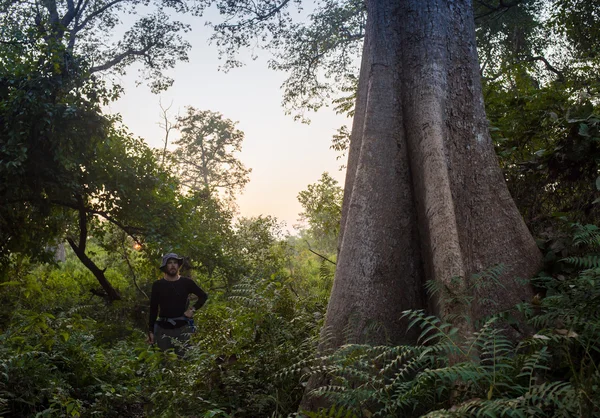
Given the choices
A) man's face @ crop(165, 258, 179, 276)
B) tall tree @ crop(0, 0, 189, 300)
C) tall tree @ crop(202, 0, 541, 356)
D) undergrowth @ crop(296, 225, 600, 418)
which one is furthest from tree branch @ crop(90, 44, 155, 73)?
undergrowth @ crop(296, 225, 600, 418)

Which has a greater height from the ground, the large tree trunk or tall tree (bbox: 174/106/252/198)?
tall tree (bbox: 174/106/252/198)

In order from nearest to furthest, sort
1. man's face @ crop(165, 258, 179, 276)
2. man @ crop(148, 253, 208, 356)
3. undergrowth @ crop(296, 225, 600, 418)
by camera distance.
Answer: undergrowth @ crop(296, 225, 600, 418), man @ crop(148, 253, 208, 356), man's face @ crop(165, 258, 179, 276)

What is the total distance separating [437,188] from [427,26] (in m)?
1.88

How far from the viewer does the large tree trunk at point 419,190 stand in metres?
3.91

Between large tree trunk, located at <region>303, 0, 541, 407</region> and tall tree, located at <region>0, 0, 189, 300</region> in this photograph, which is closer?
large tree trunk, located at <region>303, 0, 541, 407</region>

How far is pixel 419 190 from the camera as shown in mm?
4312

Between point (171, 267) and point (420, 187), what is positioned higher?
point (420, 187)

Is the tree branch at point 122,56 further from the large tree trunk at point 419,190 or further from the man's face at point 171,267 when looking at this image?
the large tree trunk at point 419,190

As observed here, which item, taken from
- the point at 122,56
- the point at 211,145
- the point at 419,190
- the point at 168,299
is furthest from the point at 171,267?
the point at 211,145

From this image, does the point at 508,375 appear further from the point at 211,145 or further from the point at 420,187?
the point at 211,145

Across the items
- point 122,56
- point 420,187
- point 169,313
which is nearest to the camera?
point 420,187

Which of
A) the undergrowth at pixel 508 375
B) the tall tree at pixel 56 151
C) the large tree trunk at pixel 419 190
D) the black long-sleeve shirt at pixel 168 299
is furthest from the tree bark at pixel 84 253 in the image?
the undergrowth at pixel 508 375

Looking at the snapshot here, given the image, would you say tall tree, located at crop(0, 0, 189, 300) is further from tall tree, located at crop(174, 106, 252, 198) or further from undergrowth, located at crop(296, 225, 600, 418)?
tall tree, located at crop(174, 106, 252, 198)

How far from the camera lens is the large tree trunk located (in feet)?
12.8
